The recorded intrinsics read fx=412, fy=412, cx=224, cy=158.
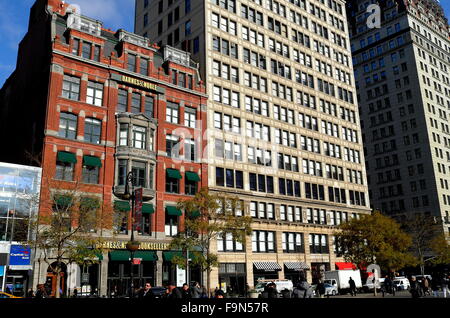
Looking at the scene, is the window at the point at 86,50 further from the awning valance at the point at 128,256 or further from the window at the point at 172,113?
the awning valance at the point at 128,256

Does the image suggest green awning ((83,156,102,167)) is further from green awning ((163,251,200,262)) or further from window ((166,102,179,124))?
green awning ((163,251,200,262))

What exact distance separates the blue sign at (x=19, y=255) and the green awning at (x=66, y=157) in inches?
324

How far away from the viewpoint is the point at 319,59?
2685 inches

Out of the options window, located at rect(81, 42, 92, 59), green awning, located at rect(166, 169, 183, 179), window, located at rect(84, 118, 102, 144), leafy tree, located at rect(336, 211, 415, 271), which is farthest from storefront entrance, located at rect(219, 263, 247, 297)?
window, located at rect(81, 42, 92, 59)

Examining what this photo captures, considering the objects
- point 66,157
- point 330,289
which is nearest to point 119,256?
point 66,157

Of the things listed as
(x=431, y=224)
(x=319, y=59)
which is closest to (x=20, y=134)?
(x=319, y=59)

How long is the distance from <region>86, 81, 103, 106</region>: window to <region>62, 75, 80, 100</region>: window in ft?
3.56

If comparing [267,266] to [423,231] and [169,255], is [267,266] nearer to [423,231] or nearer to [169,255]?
[169,255]

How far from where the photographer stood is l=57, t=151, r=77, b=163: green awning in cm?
3741

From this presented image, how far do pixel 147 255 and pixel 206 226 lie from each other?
673 centimetres

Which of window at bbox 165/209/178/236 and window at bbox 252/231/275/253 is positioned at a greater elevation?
window at bbox 165/209/178/236

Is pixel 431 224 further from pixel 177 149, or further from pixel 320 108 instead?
pixel 177 149

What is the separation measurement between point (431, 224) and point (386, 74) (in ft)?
129

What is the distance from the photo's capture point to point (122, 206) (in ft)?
127
